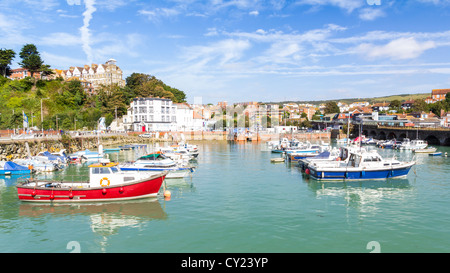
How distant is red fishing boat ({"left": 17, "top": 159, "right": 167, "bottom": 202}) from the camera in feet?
78.1

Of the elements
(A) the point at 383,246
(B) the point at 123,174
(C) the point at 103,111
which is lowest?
(A) the point at 383,246

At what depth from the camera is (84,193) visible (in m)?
23.8

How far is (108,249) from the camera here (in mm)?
16406

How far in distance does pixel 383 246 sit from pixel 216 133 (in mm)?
89506

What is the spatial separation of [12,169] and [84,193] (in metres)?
21.0

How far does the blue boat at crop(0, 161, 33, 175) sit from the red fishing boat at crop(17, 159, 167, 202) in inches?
652

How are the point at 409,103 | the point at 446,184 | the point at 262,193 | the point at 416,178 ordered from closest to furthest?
1. the point at 262,193
2. the point at 446,184
3. the point at 416,178
4. the point at 409,103

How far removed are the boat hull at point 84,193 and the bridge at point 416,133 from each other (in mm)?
74441

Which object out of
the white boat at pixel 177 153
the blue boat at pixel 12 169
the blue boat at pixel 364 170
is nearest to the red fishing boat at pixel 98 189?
the blue boat at pixel 12 169

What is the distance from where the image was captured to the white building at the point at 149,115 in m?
106

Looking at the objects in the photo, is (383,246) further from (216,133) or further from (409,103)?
(409,103)

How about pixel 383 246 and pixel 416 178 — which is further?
pixel 416 178

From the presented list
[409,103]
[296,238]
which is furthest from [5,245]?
[409,103]

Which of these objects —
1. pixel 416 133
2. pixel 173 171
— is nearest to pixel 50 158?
pixel 173 171
